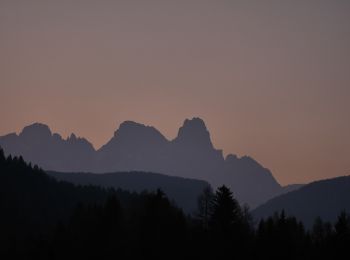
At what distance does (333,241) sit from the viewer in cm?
8212

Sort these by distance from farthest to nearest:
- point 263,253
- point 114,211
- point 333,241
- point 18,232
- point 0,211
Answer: point 0,211, point 18,232, point 114,211, point 333,241, point 263,253

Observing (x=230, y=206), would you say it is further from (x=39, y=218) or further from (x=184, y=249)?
(x=39, y=218)

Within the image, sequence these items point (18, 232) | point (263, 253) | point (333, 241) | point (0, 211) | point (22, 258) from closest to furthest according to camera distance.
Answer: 1. point (263, 253)
2. point (333, 241)
3. point (22, 258)
4. point (18, 232)
5. point (0, 211)

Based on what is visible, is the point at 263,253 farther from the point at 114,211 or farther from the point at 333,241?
the point at 114,211

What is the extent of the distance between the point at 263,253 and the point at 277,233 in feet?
10.7

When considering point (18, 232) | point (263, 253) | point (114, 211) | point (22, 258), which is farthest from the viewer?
point (18, 232)

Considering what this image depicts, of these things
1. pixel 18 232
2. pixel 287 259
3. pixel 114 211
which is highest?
pixel 18 232

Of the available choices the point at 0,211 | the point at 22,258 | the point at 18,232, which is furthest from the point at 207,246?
the point at 0,211

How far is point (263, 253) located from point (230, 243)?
532 centimetres

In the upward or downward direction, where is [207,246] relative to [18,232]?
downward

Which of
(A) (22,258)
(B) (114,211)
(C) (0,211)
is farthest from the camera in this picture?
(C) (0,211)

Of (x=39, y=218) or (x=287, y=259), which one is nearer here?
(x=287, y=259)

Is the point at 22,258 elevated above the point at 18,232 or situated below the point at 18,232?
below

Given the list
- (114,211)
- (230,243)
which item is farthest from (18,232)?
(230,243)
